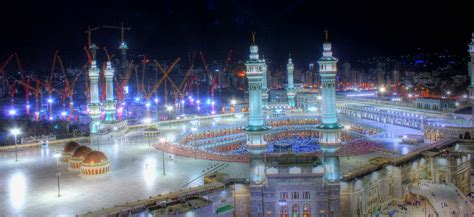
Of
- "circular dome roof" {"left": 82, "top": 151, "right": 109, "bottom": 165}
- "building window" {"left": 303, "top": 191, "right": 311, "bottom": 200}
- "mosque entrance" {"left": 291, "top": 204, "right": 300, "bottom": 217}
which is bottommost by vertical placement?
"mosque entrance" {"left": 291, "top": 204, "right": 300, "bottom": 217}

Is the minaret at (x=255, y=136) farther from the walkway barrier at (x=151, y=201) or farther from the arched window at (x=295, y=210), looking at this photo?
the walkway barrier at (x=151, y=201)

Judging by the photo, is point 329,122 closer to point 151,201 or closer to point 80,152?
point 151,201

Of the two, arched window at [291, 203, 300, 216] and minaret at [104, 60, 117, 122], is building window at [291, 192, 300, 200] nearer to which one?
arched window at [291, 203, 300, 216]

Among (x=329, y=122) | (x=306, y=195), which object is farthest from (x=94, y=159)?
(x=329, y=122)

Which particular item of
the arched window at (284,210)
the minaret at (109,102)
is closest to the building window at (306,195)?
the arched window at (284,210)

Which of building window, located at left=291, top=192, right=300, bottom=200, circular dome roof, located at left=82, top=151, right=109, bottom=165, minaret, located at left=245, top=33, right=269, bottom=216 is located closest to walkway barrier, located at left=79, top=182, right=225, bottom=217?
minaret, located at left=245, top=33, right=269, bottom=216

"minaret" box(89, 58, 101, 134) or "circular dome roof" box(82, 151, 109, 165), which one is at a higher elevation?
"minaret" box(89, 58, 101, 134)

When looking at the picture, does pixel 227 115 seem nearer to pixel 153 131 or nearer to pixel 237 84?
pixel 153 131
